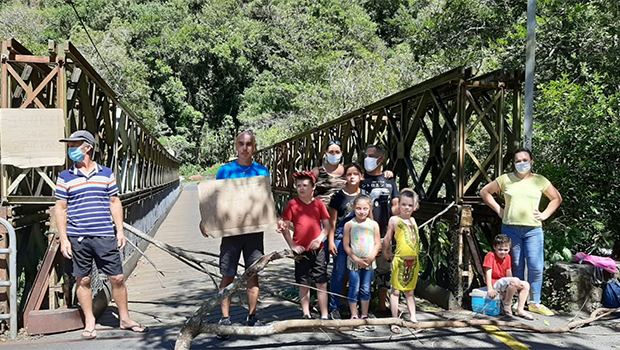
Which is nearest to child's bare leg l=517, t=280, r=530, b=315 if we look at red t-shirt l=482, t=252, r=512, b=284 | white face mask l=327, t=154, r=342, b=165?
red t-shirt l=482, t=252, r=512, b=284

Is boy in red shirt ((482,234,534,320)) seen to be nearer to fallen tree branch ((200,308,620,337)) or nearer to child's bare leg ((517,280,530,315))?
child's bare leg ((517,280,530,315))

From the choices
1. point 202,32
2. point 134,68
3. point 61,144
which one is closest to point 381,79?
point 61,144

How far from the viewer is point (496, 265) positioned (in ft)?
17.9

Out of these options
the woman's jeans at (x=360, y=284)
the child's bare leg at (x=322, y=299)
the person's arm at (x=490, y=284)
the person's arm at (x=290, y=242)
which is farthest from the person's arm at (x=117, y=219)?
the person's arm at (x=490, y=284)

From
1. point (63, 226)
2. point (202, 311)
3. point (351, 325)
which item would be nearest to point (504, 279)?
point (351, 325)

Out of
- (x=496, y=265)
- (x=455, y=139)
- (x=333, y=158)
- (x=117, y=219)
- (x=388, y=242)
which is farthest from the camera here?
(x=455, y=139)

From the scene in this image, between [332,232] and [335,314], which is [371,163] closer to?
[332,232]

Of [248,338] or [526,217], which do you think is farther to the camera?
[526,217]

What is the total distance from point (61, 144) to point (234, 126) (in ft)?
176

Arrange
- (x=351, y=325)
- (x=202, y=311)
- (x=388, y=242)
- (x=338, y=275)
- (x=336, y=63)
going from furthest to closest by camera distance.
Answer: (x=336, y=63) → (x=338, y=275) → (x=388, y=242) → (x=351, y=325) → (x=202, y=311)

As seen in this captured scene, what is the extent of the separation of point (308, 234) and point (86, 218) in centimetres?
209

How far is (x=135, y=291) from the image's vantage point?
7.10m

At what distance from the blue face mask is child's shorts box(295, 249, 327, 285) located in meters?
2.28

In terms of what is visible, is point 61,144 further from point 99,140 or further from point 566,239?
point 566,239
